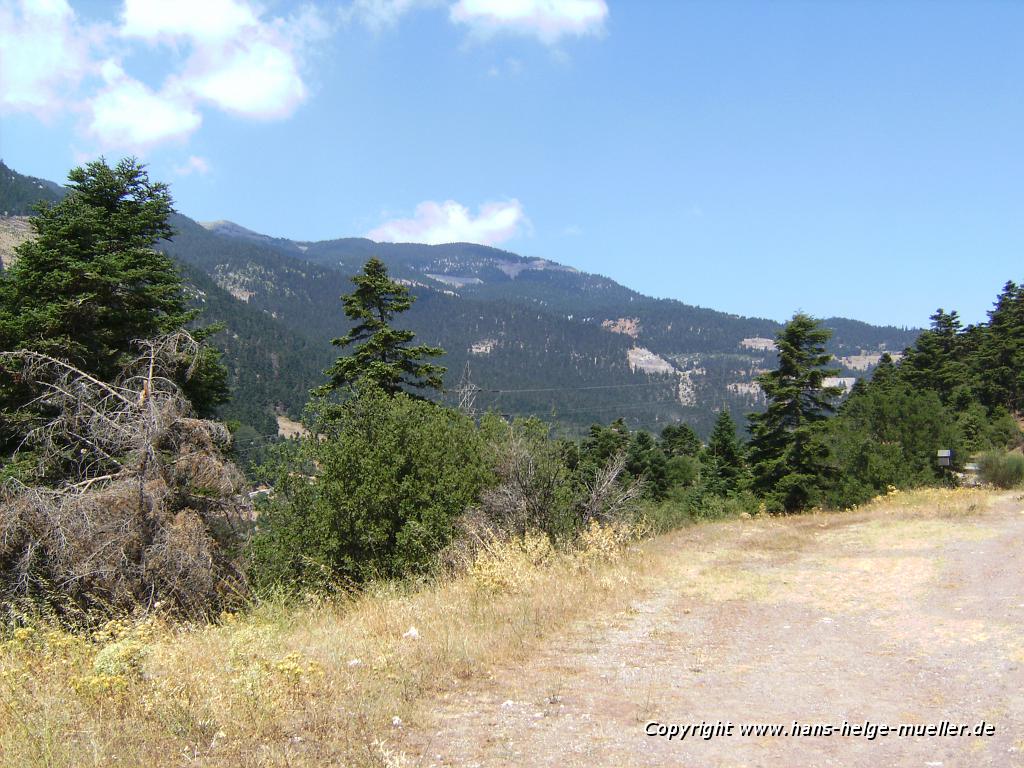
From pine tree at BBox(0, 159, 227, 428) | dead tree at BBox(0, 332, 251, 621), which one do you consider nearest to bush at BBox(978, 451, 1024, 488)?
dead tree at BBox(0, 332, 251, 621)

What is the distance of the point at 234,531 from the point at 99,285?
30.6 ft

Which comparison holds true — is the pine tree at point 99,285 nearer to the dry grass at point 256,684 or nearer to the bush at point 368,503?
the bush at point 368,503

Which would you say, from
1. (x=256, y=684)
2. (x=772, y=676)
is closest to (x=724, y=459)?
(x=772, y=676)

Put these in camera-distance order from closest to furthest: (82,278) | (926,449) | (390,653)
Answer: (390,653), (82,278), (926,449)

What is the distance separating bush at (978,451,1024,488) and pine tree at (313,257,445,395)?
860 inches

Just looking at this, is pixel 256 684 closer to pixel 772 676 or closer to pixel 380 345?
pixel 772 676

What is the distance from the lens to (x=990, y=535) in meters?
13.2

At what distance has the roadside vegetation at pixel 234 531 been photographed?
4.47 meters

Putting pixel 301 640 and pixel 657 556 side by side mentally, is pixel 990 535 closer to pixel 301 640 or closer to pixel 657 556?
pixel 657 556

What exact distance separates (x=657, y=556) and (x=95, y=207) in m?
19.9

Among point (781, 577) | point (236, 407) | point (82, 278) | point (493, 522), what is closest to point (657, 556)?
point (781, 577)

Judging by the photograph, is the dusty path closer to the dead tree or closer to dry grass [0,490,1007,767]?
dry grass [0,490,1007,767]

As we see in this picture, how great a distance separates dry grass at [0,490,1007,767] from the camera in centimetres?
394

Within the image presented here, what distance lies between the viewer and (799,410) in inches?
1223
